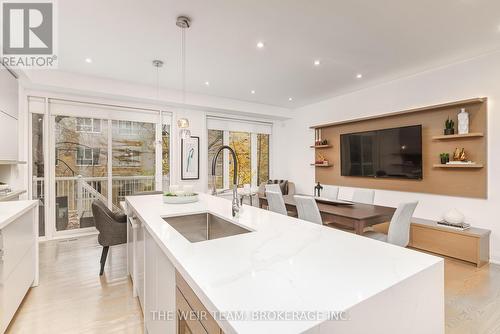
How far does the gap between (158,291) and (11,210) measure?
1662mm

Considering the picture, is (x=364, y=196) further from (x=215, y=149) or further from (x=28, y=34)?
(x=28, y=34)

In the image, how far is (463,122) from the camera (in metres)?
3.33

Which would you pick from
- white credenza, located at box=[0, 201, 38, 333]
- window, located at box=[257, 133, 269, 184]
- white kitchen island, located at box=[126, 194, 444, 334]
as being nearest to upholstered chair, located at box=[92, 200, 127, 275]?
white credenza, located at box=[0, 201, 38, 333]

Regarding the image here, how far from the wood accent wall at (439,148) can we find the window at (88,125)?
4.84 meters

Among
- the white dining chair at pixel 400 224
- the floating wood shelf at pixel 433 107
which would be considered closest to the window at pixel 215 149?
the floating wood shelf at pixel 433 107

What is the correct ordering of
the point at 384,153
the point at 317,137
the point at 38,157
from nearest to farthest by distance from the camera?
the point at 38,157, the point at 384,153, the point at 317,137

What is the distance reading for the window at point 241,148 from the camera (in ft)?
19.2

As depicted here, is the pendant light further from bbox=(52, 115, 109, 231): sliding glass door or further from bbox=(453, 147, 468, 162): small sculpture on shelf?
bbox=(453, 147, 468, 162): small sculpture on shelf

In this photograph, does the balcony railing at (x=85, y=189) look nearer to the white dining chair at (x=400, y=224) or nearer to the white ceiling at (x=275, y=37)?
the white ceiling at (x=275, y=37)

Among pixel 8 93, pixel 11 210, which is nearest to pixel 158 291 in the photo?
pixel 11 210

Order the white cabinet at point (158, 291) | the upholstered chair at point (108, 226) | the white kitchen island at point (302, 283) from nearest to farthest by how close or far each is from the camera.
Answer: the white kitchen island at point (302, 283) → the white cabinet at point (158, 291) → the upholstered chair at point (108, 226)

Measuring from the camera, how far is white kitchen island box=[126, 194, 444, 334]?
636 millimetres

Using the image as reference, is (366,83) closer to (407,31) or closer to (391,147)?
(391,147)

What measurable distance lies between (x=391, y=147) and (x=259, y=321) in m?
4.48
